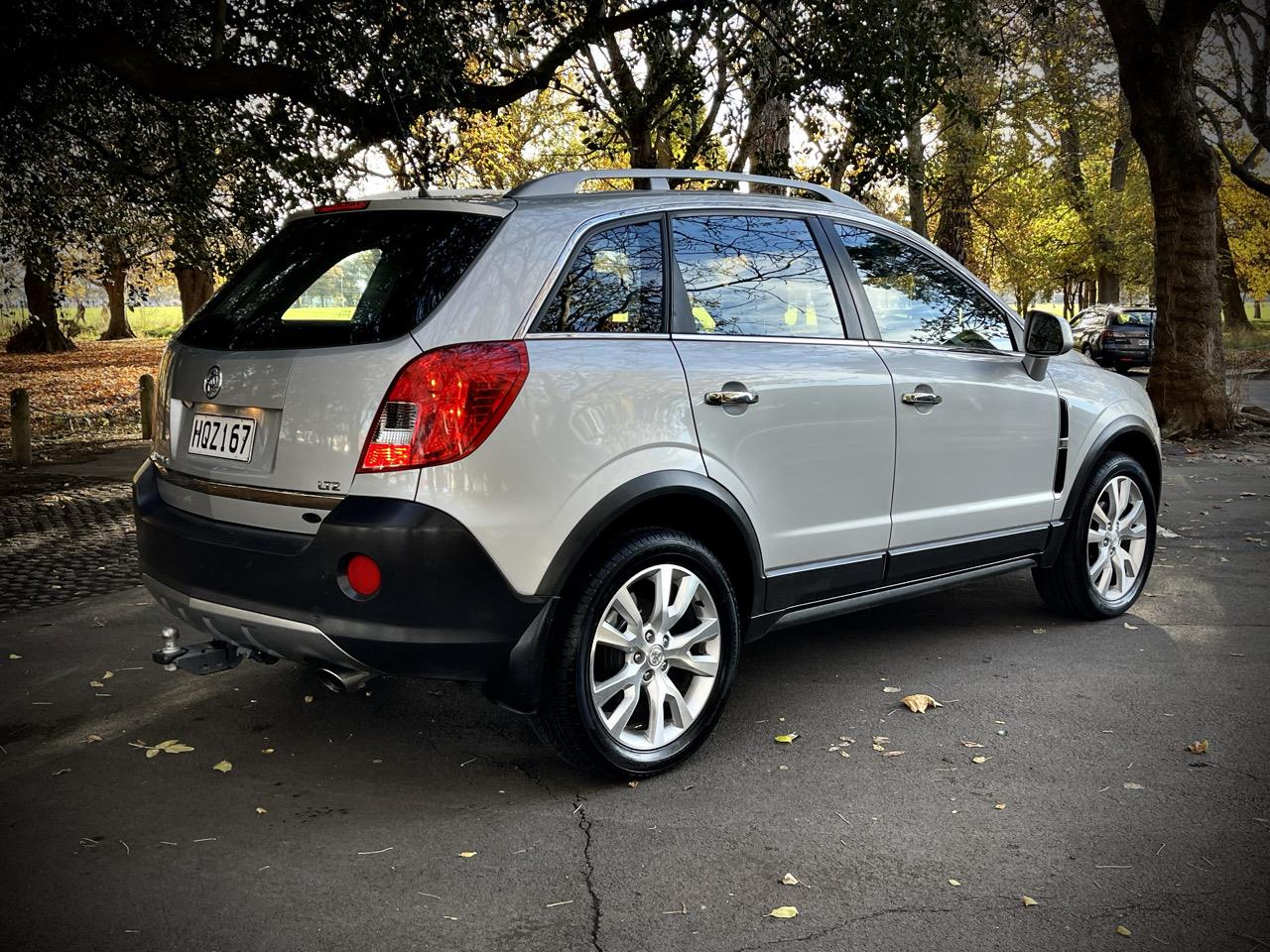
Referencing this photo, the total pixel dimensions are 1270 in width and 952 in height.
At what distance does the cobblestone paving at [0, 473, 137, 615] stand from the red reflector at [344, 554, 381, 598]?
3.69 meters

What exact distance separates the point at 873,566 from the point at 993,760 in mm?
901

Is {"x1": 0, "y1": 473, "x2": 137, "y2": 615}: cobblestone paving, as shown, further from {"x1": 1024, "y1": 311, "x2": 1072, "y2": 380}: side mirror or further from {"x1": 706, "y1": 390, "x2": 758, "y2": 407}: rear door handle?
{"x1": 1024, "y1": 311, "x2": 1072, "y2": 380}: side mirror

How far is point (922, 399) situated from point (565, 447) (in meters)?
1.78

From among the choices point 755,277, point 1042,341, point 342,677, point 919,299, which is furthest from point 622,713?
point 1042,341

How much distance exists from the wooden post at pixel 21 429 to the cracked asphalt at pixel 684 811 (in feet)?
26.0

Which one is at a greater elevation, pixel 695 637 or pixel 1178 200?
pixel 1178 200

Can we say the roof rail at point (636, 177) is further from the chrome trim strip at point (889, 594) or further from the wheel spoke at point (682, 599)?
the chrome trim strip at point (889, 594)

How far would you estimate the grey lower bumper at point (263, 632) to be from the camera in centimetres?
361

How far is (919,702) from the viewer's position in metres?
4.75

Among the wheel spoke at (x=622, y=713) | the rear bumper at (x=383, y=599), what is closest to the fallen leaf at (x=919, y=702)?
the wheel spoke at (x=622, y=713)

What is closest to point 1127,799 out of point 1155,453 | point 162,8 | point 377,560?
point 377,560

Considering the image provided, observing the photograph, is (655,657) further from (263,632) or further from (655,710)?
(263,632)

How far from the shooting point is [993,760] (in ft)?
13.7

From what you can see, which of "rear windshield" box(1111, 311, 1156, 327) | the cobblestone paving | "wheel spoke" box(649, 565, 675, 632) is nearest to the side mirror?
"wheel spoke" box(649, 565, 675, 632)
